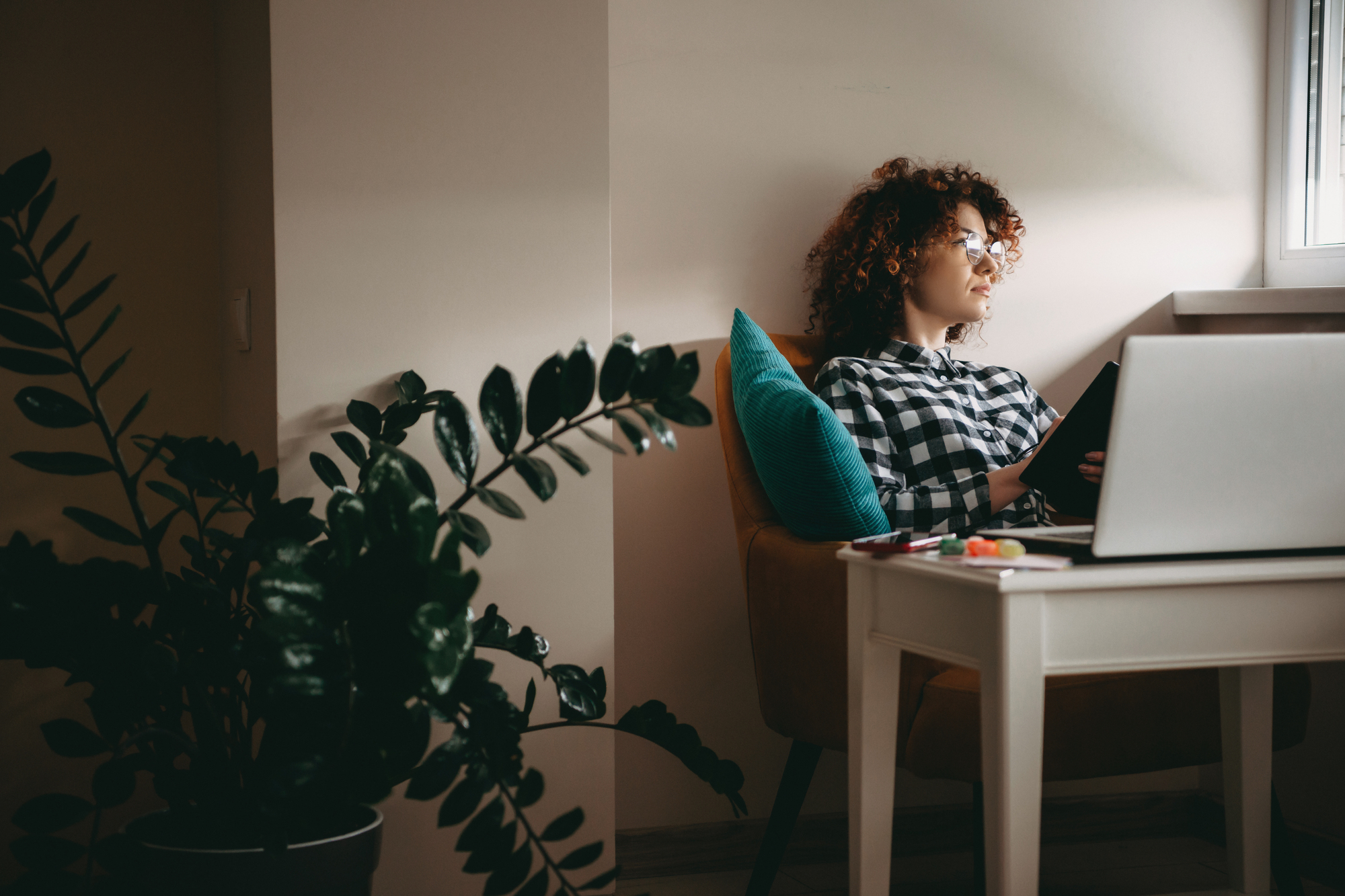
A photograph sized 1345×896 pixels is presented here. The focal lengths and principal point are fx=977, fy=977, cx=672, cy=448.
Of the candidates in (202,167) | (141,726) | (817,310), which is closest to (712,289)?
(817,310)

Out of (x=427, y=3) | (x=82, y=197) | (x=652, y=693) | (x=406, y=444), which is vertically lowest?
(x=652, y=693)

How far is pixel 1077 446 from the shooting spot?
1303 mm

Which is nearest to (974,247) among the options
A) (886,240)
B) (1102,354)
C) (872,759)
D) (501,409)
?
(886,240)

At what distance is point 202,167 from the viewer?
1761 mm

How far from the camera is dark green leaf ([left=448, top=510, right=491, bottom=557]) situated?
1.07 m

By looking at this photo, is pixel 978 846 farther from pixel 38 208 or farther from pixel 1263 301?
pixel 38 208

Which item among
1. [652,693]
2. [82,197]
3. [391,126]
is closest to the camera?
[391,126]

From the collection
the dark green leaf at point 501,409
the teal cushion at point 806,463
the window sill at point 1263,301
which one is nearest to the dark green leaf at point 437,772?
the dark green leaf at point 501,409

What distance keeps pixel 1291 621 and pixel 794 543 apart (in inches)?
25.8

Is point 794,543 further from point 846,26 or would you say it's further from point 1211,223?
point 1211,223

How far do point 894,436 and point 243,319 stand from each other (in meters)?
1.11

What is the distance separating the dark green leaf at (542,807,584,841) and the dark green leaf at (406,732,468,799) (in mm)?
109

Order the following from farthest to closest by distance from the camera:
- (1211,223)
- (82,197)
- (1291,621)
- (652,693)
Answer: (1211,223) < (652,693) < (82,197) < (1291,621)

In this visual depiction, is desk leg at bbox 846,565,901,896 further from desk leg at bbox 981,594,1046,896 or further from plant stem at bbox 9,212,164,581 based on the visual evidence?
plant stem at bbox 9,212,164,581
